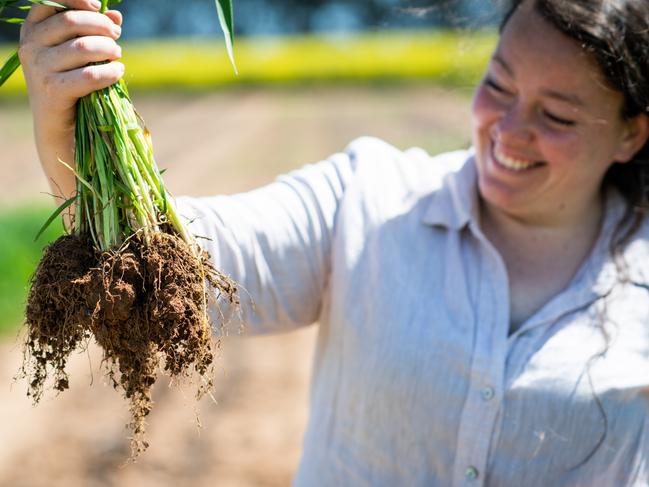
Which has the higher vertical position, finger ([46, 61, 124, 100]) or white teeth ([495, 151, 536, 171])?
finger ([46, 61, 124, 100])

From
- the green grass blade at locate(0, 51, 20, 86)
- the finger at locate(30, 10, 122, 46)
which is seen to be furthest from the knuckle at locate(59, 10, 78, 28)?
the green grass blade at locate(0, 51, 20, 86)

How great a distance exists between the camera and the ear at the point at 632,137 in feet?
6.69

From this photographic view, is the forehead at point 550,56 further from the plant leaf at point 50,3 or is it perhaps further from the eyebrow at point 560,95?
the plant leaf at point 50,3

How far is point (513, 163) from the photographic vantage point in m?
1.90

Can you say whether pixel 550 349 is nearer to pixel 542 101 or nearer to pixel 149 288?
pixel 542 101

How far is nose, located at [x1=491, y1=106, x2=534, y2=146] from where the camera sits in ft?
6.16

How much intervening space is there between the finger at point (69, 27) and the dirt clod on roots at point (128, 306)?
333 mm

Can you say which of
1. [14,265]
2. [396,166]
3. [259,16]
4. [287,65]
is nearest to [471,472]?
[396,166]

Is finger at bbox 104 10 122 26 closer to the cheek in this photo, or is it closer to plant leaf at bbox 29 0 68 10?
plant leaf at bbox 29 0 68 10

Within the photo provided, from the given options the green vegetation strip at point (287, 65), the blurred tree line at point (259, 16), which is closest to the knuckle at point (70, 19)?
the green vegetation strip at point (287, 65)

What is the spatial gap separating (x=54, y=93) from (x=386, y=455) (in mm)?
947

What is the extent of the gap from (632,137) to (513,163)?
1.17 feet

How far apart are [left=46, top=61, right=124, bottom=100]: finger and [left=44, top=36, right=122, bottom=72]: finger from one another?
0.01m

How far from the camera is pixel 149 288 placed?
1.52m
